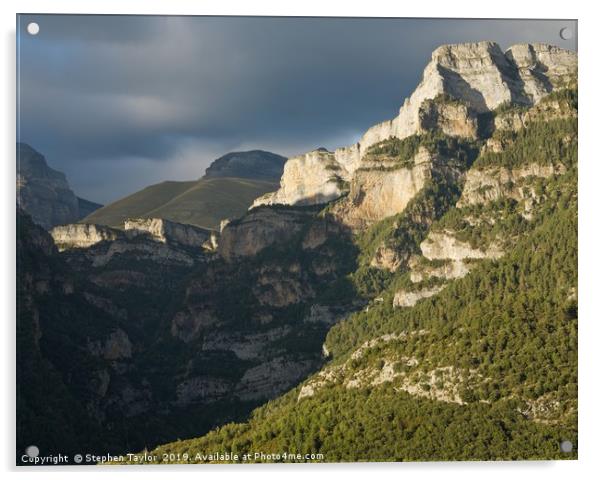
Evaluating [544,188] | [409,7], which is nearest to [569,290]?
[409,7]

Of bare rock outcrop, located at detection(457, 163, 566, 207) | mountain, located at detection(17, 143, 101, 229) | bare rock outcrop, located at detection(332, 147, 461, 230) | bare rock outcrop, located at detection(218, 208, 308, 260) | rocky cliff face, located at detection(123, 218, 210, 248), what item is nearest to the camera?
mountain, located at detection(17, 143, 101, 229)

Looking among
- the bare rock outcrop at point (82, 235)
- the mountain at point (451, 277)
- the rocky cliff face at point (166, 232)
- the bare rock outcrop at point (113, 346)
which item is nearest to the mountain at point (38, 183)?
the bare rock outcrop at point (82, 235)

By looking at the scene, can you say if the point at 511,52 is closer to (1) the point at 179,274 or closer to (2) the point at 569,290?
(2) the point at 569,290

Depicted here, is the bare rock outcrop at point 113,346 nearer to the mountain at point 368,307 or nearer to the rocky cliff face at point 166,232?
the mountain at point 368,307

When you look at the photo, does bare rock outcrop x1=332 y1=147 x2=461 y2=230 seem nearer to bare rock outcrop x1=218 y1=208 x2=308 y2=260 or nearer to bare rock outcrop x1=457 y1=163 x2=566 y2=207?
bare rock outcrop x1=218 y1=208 x2=308 y2=260

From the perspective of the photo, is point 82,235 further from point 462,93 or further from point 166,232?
point 462,93

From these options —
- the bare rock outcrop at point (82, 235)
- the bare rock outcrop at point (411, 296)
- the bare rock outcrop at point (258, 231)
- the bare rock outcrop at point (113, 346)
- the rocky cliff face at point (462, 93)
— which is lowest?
the bare rock outcrop at point (113, 346)

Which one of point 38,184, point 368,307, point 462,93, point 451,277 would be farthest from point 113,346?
point 38,184

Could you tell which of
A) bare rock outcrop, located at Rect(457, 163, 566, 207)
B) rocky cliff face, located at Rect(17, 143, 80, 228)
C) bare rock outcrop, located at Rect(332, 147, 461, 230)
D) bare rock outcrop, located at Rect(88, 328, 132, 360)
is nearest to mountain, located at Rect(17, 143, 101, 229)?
rocky cliff face, located at Rect(17, 143, 80, 228)

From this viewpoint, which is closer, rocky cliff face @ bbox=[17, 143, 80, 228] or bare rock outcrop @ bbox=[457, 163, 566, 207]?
rocky cliff face @ bbox=[17, 143, 80, 228]
